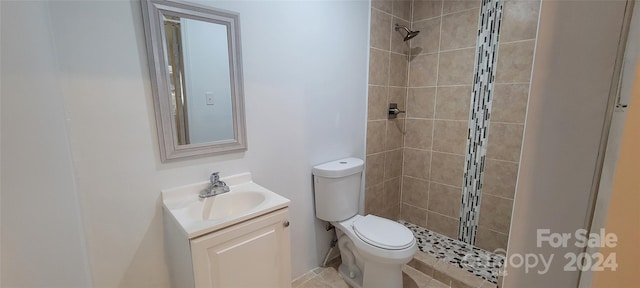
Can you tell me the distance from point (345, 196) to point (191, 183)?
975 millimetres

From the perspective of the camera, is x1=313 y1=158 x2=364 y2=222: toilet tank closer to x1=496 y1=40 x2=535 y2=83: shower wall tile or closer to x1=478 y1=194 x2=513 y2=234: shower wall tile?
x1=478 y1=194 x2=513 y2=234: shower wall tile

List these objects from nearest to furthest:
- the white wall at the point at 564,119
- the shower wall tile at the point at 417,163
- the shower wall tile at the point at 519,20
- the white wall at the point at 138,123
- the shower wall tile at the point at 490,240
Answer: the white wall at the point at 564,119
the white wall at the point at 138,123
the shower wall tile at the point at 519,20
the shower wall tile at the point at 490,240
the shower wall tile at the point at 417,163

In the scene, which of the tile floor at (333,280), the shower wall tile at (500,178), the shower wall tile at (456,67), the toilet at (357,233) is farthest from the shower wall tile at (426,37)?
the tile floor at (333,280)

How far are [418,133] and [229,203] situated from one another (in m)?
1.77

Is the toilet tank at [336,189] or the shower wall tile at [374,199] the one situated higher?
the toilet tank at [336,189]

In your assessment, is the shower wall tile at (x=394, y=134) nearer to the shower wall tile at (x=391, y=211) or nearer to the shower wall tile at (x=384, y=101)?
the shower wall tile at (x=384, y=101)

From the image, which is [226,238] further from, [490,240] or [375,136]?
[490,240]

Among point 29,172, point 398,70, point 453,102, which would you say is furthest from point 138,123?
point 453,102

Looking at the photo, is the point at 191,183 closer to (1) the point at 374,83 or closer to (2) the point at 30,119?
(2) the point at 30,119

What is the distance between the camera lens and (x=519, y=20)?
1.77 m

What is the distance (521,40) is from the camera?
5.82 ft

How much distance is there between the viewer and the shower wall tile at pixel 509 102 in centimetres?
181

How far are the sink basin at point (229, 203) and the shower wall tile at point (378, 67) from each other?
1.27m

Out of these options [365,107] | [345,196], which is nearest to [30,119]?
[345,196]
